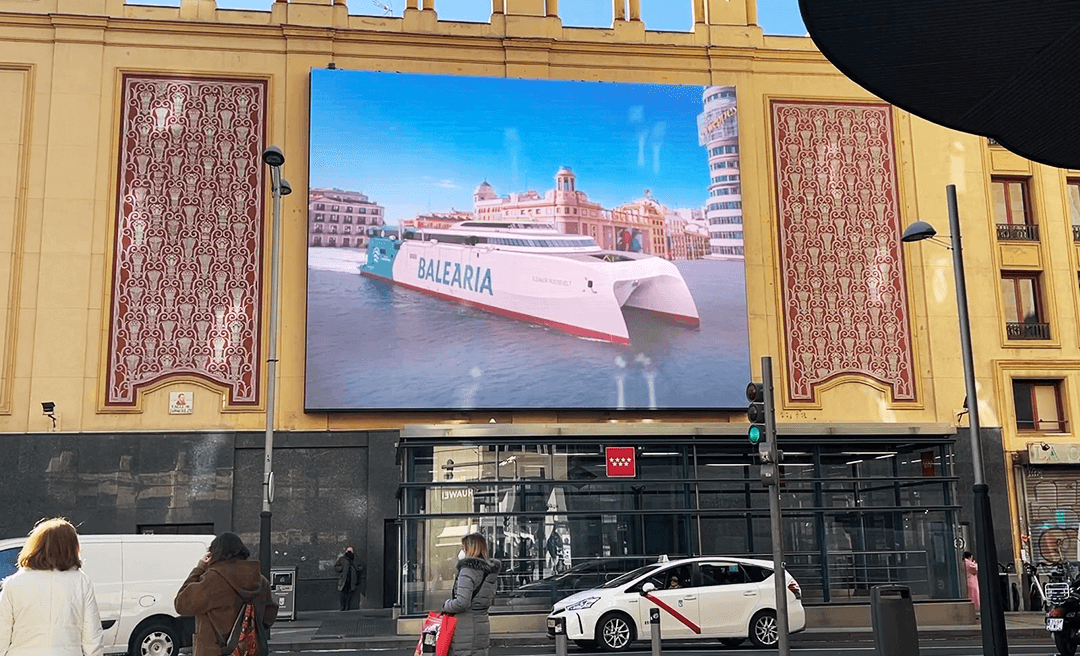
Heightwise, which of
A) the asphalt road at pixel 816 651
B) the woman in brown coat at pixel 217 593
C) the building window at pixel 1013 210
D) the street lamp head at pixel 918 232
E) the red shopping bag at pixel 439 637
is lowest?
the asphalt road at pixel 816 651

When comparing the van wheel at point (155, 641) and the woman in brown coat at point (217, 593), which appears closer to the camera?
the woman in brown coat at point (217, 593)

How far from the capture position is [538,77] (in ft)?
102

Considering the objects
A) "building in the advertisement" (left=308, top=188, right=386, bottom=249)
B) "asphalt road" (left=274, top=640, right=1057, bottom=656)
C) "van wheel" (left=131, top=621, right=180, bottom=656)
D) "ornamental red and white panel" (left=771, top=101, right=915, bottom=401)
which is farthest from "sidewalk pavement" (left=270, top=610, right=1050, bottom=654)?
"building in the advertisement" (left=308, top=188, right=386, bottom=249)

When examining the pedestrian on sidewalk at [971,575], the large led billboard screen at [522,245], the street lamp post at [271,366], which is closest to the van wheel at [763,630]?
the pedestrian on sidewalk at [971,575]

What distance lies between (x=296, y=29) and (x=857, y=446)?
1862cm

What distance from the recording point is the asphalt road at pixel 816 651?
59.2ft

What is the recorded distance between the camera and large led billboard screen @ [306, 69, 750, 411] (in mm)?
28250

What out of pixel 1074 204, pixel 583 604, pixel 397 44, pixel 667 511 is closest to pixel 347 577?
pixel 667 511

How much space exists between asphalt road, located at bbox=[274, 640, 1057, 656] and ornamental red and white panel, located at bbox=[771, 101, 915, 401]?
36.7ft

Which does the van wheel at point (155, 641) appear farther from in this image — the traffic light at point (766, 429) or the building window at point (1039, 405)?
the building window at point (1039, 405)

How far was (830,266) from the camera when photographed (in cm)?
3102

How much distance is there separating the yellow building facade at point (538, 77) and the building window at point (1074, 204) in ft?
1.29

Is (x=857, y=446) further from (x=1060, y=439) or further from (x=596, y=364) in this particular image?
(x=1060, y=439)

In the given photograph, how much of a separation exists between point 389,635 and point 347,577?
5259 mm
